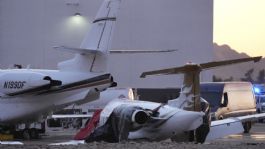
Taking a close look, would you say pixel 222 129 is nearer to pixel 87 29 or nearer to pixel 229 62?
pixel 229 62

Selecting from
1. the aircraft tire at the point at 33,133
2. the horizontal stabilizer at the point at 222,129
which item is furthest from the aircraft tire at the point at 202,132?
the aircraft tire at the point at 33,133

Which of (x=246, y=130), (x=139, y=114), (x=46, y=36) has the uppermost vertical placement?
(x=46, y=36)

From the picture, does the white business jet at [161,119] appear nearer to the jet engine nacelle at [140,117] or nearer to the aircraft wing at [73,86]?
the jet engine nacelle at [140,117]

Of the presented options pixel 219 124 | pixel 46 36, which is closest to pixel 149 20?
pixel 46 36

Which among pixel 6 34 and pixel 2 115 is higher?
pixel 6 34

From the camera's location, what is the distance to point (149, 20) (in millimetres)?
56281

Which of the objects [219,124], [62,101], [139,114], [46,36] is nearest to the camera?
[139,114]

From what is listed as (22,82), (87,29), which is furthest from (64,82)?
(87,29)

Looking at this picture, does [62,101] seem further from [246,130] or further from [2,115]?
[246,130]

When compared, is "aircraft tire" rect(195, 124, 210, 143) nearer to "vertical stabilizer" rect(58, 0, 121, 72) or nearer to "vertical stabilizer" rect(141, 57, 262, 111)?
"vertical stabilizer" rect(141, 57, 262, 111)

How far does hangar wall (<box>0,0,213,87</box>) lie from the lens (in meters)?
55.7

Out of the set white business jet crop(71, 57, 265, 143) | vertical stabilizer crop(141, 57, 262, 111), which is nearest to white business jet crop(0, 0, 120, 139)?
white business jet crop(71, 57, 265, 143)

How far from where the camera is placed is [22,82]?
96.6ft

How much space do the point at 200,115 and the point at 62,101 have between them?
38.0 feet
